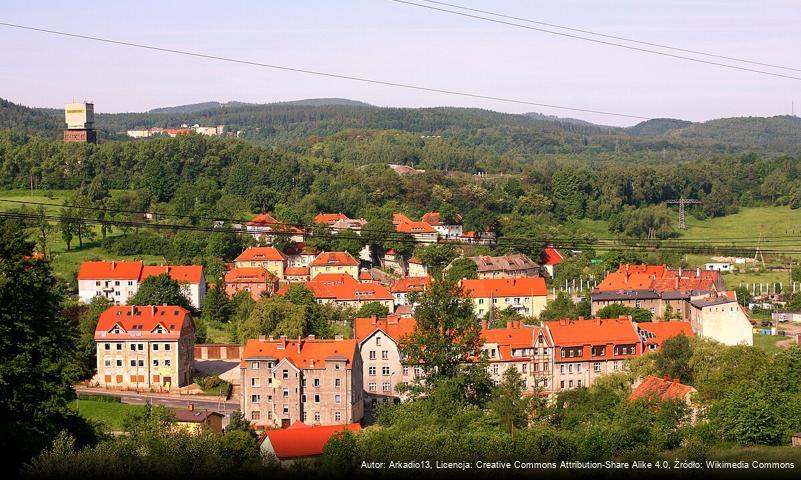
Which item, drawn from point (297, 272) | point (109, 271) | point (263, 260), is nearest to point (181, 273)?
point (109, 271)

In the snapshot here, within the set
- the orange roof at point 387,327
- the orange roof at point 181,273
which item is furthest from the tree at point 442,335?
the orange roof at point 181,273

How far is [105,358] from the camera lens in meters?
39.7

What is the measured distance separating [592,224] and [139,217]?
34.7m

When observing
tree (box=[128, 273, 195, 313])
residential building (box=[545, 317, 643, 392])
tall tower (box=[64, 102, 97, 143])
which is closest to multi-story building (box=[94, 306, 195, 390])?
tree (box=[128, 273, 195, 313])

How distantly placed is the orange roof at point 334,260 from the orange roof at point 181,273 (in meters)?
8.78

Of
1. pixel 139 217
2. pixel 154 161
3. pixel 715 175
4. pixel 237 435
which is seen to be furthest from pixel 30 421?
pixel 715 175

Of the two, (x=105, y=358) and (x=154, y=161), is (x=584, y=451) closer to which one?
(x=105, y=358)

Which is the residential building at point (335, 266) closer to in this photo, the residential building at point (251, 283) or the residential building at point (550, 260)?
the residential building at point (251, 283)

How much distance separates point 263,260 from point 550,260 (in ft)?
55.7

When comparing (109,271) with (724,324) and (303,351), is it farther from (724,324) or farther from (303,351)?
(724,324)

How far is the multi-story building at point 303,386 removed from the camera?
33906 mm

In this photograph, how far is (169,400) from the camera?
123 feet

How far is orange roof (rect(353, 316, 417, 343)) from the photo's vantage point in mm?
37094

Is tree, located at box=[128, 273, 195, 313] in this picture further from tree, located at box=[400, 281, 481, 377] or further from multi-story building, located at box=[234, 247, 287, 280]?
tree, located at box=[400, 281, 481, 377]
